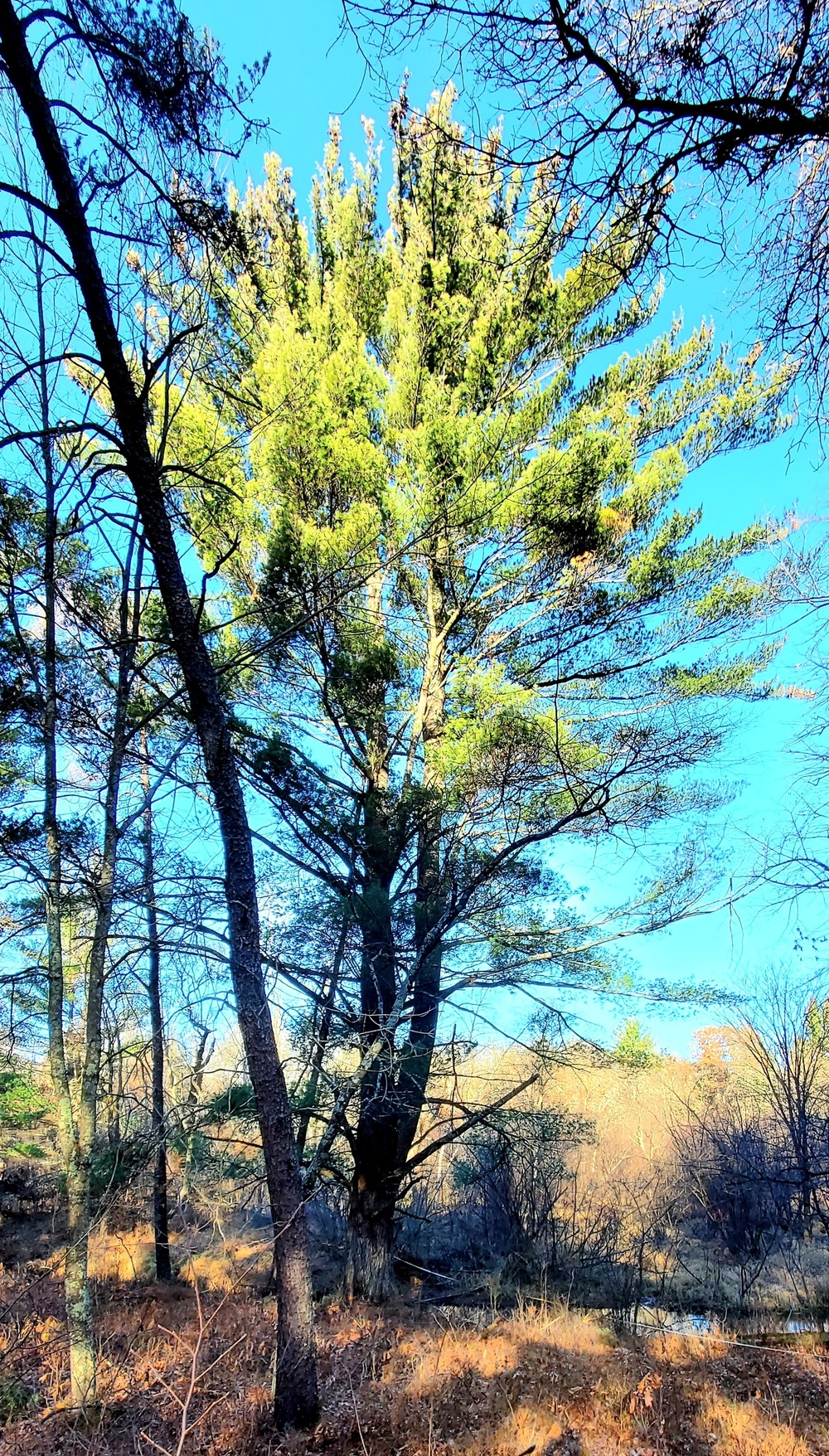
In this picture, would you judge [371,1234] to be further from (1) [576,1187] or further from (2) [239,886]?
(2) [239,886]

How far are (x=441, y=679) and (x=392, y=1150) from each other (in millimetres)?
5275

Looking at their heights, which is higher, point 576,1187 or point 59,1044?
point 59,1044

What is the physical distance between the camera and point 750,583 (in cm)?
770

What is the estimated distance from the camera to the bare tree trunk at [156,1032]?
176 inches

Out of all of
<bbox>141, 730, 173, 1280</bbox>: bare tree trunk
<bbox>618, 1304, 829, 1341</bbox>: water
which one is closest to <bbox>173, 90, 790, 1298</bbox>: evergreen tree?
<bbox>141, 730, 173, 1280</bbox>: bare tree trunk

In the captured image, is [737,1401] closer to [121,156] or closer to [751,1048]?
[751,1048]

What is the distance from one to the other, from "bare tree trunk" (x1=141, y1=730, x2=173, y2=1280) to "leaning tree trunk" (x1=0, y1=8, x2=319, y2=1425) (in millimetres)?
522

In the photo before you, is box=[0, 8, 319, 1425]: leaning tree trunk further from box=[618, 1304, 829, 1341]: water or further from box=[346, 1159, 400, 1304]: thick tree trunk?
box=[618, 1304, 829, 1341]: water

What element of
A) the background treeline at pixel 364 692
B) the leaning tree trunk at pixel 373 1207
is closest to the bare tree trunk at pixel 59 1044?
the background treeline at pixel 364 692

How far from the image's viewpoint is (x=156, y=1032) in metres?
7.04

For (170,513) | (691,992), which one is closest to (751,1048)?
(691,992)

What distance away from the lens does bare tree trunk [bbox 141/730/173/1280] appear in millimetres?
4480

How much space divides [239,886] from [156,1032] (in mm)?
3935

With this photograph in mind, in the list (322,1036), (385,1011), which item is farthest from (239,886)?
(385,1011)
